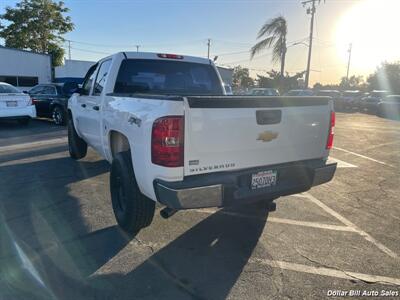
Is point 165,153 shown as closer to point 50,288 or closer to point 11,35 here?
point 50,288

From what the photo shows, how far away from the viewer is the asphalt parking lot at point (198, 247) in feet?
10.0

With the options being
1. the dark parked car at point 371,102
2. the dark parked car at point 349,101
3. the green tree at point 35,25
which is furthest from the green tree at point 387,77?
the green tree at point 35,25

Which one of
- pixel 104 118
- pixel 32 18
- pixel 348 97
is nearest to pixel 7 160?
pixel 104 118

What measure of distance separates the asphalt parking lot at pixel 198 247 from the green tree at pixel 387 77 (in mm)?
47953

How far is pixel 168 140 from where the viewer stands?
3021mm

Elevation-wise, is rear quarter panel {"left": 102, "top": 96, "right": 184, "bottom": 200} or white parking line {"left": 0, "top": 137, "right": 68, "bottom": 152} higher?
rear quarter panel {"left": 102, "top": 96, "right": 184, "bottom": 200}

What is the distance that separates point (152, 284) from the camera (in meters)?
3.07

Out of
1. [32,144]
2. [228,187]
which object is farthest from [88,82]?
[32,144]

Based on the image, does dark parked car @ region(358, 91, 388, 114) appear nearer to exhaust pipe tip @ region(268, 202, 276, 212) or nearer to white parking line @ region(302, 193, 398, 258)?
white parking line @ region(302, 193, 398, 258)

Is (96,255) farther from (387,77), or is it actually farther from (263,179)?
(387,77)

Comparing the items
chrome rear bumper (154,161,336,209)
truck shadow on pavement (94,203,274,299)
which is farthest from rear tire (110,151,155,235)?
chrome rear bumper (154,161,336,209)

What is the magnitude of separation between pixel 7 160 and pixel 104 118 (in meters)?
4.03

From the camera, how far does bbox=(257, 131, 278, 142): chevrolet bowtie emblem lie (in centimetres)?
349

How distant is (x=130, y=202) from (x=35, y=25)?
40434mm
